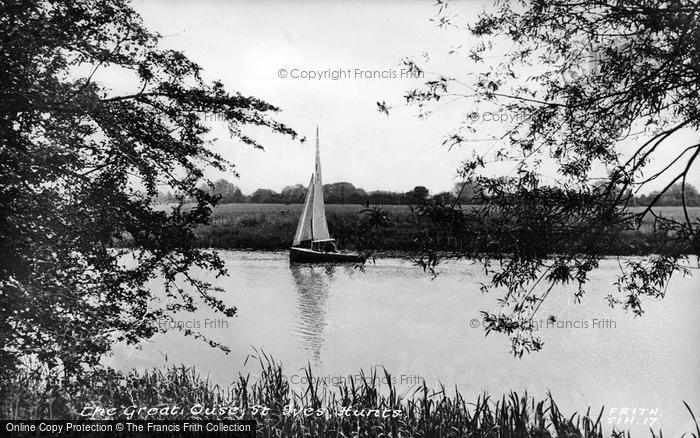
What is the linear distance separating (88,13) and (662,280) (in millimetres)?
4570

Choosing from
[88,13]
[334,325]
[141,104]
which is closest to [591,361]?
[334,325]

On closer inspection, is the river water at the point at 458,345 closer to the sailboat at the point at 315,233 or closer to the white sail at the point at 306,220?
the sailboat at the point at 315,233

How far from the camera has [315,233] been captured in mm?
3885

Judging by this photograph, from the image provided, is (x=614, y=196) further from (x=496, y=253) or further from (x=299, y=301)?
(x=299, y=301)

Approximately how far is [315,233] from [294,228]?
0.22 m

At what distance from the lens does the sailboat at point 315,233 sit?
12.3 ft

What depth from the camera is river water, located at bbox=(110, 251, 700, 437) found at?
3705 mm

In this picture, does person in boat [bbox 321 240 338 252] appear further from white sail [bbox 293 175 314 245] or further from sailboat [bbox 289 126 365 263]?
white sail [bbox 293 175 314 245]

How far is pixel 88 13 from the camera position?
3646mm

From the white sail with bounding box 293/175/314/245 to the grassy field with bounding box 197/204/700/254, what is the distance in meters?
0.06

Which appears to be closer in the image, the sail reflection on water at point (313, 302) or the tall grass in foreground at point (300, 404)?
the tall grass in foreground at point (300, 404)

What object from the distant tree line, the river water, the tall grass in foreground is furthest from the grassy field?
the tall grass in foreground

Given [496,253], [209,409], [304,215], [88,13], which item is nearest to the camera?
[496,253]

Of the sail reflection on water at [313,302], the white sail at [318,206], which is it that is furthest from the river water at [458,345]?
the white sail at [318,206]
